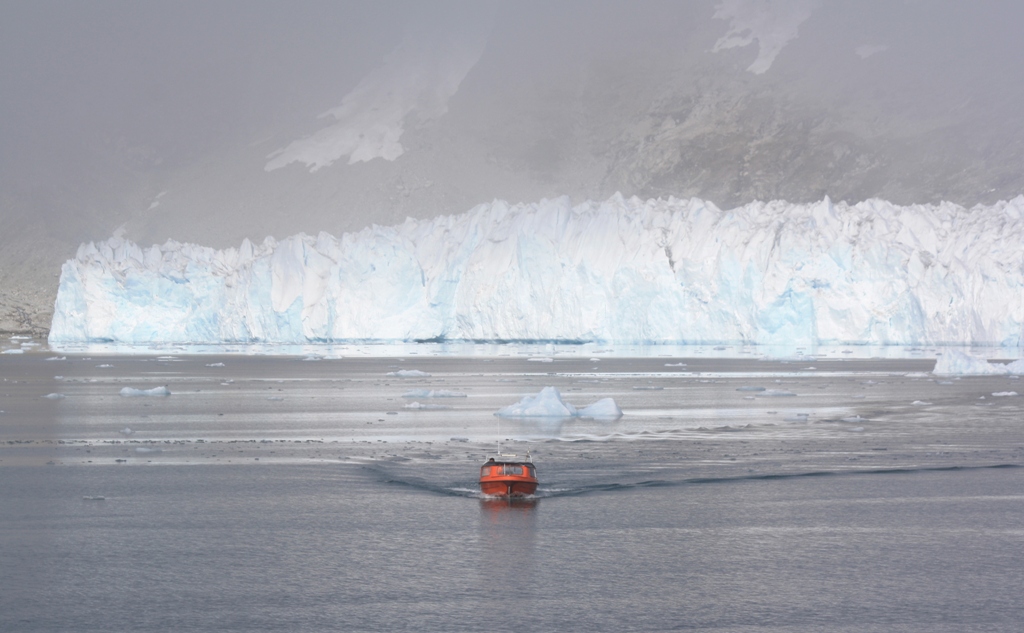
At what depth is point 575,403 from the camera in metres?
29.4

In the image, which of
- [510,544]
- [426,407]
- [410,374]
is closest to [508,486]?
[510,544]

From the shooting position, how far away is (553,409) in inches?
941

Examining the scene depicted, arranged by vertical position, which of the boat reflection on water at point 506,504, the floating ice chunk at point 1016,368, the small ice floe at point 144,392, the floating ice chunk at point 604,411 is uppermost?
the floating ice chunk at point 1016,368

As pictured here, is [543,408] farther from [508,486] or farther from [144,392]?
[144,392]

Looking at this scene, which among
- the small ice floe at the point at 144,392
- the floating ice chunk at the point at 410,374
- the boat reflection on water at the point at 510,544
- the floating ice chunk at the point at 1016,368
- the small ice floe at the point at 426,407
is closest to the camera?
the boat reflection on water at the point at 510,544

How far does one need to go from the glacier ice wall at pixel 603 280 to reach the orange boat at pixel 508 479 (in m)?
38.9

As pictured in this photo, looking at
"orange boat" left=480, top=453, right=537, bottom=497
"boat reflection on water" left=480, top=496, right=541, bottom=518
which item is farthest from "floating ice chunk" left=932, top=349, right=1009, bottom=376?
"boat reflection on water" left=480, top=496, right=541, bottom=518

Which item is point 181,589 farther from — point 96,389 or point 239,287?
point 239,287

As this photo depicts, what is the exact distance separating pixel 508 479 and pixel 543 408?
33.6ft

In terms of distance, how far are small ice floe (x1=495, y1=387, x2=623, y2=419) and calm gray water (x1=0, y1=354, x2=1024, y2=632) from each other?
371mm

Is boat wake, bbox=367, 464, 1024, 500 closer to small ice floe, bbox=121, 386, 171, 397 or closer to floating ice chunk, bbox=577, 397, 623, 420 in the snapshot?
floating ice chunk, bbox=577, 397, 623, 420

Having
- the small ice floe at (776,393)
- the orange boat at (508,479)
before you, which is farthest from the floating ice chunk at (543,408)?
the orange boat at (508,479)

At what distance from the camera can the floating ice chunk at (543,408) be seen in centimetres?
2377

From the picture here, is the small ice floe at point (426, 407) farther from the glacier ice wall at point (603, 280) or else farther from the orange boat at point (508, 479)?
the glacier ice wall at point (603, 280)
